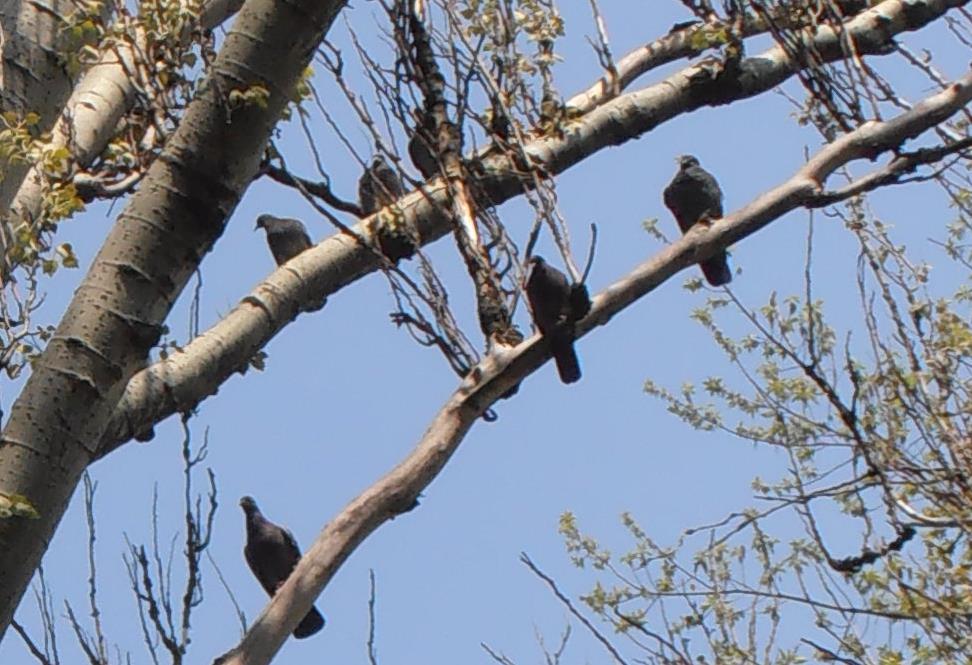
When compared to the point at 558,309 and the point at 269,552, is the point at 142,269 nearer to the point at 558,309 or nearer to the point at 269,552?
the point at 558,309

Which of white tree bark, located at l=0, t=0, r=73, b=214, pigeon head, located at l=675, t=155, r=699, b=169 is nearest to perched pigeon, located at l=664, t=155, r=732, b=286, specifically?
pigeon head, located at l=675, t=155, r=699, b=169

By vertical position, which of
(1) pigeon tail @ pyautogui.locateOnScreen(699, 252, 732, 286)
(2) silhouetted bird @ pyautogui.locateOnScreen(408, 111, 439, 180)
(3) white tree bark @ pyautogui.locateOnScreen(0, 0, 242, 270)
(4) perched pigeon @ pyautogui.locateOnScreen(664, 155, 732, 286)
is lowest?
(3) white tree bark @ pyautogui.locateOnScreen(0, 0, 242, 270)

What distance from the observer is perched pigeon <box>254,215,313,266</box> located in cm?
551

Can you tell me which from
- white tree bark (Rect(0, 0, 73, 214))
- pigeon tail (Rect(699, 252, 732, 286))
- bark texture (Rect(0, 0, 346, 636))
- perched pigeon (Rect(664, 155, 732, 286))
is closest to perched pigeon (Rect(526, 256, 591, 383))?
bark texture (Rect(0, 0, 346, 636))

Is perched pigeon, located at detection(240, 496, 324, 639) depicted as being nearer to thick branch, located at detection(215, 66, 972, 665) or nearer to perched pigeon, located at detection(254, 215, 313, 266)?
perched pigeon, located at detection(254, 215, 313, 266)

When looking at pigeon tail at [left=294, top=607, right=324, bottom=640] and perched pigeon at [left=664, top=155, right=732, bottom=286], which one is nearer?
pigeon tail at [left=294, top=607, right=324, bottom=640]

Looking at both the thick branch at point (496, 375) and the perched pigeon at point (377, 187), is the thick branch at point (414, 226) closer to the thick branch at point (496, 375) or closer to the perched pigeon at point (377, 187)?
the perched pigeon at point (377, 187)

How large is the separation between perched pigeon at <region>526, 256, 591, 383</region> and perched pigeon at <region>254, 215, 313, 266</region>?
2436 millimetres

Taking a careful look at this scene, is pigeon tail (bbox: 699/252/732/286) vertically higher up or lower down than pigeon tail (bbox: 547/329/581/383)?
higher up

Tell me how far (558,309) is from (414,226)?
2.28 feet

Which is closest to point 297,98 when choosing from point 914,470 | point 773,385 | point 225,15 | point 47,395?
point 47,395

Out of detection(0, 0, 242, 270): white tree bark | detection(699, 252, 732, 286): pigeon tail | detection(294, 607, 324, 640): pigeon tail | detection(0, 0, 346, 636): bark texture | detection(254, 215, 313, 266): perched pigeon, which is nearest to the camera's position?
detection(0, 0, 346, 636): bark texture

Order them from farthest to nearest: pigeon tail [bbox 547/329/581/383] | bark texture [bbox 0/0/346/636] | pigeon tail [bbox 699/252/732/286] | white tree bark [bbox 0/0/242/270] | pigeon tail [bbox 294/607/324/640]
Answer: pigeon tail [bbox 699/252/732/286] → pigeon tail [bbox 294/607/324/640] → white tree bark [bbox 0/0/242/270] → pigeon tail [bbox 547/329/581/383] → bark texture [bbox 0/0/346/636]

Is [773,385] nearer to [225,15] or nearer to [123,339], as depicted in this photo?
[225,15]
